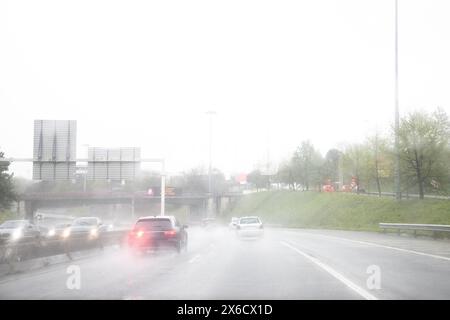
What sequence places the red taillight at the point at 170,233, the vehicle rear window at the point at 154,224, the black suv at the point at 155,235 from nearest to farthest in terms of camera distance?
the black suv at the point at 155,235 < the red taillight at the point at 170,233 < the vehicle rear window at the point at 154,224

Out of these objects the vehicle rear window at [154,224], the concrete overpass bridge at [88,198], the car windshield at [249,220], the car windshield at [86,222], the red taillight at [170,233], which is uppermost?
the concrete overpass bridge at [88,198]

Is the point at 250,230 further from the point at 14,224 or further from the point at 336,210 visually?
the point at 336,210

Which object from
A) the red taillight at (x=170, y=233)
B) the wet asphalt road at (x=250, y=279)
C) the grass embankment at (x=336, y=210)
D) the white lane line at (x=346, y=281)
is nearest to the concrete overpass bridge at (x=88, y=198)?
the grass embankment at (x=336, y=210)

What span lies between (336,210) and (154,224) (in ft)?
165

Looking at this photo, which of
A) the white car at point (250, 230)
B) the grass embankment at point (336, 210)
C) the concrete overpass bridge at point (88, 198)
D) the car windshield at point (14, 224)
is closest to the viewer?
the car windshield at point (14, 224)

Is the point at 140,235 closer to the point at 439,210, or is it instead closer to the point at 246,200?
the point at 439,210

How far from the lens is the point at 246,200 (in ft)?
393

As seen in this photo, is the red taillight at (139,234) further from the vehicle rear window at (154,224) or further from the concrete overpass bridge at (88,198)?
the concrete overpass bridge at (88,198)

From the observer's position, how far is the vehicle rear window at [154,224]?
85.2ft

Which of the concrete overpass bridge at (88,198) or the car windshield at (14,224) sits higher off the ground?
the concrete overpass bridge at (88,198)

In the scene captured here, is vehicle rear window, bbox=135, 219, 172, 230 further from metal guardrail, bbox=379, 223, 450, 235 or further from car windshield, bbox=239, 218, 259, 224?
car windshield, bbox=239, 218, 259, 224

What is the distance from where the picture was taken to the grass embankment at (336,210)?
50469 mm

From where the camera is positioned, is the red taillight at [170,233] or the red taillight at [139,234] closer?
the red taillight at [139,234]
